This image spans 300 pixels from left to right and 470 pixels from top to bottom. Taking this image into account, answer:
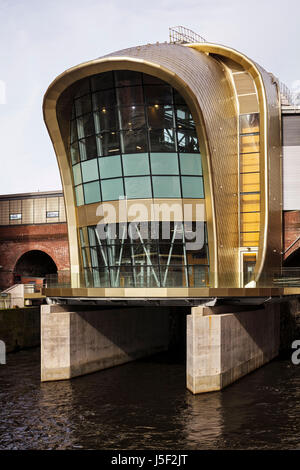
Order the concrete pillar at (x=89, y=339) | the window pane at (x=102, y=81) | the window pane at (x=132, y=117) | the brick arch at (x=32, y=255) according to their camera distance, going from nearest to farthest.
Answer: the concrete pillar at (x=89, y=339) < the window pane at (x=132, y=117) < the window pane at (x=102, y=81) < the brick arch at (x=32, y=255)

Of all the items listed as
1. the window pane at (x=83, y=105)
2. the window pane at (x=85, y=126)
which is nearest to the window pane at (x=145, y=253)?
the window pane at (x=85, y=126)

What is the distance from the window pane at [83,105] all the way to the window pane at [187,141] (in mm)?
5260

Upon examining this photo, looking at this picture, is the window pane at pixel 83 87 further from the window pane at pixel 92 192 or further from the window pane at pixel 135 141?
the window pane at pixel 92 192

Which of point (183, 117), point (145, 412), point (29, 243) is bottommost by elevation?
point (145, 412)

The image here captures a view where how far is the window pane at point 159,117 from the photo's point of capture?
29.4 m

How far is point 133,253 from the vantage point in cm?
3019

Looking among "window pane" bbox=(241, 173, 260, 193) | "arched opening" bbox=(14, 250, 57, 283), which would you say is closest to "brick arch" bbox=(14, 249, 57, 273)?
"arched opening" bbox=(14, 250, 57, 283)

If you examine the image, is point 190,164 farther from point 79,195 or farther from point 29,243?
point 29,243

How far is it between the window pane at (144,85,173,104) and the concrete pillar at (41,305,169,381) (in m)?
11.6

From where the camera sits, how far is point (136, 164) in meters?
29.8

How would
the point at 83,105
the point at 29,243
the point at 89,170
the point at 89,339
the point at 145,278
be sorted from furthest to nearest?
the point at 29,243
the point at 89,170
the point at 83,105
the point at 89,339
the point at 145,278

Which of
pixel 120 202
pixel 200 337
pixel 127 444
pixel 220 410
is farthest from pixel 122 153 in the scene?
pixel 127 444

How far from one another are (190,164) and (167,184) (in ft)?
5.12

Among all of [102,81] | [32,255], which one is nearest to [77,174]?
[102,81]
